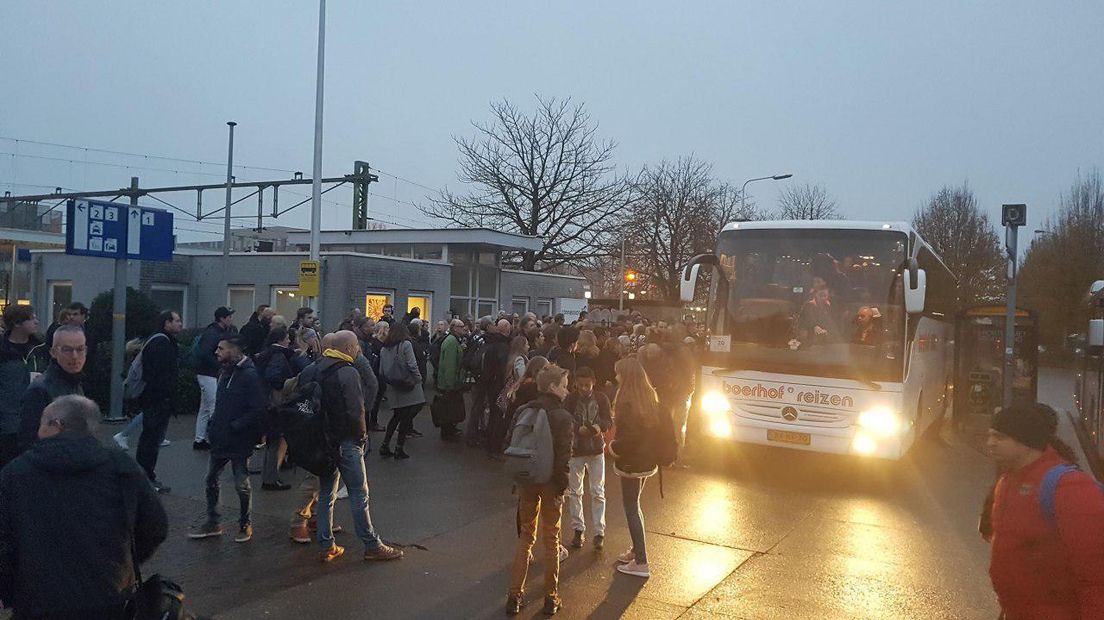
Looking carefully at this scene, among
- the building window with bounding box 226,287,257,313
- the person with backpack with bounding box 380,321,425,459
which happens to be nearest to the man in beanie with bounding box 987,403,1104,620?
the person with backpack with bounding box 380,321,425,459

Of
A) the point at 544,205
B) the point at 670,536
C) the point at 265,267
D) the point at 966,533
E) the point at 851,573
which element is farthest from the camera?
the point at 544,205

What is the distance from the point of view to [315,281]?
55.5 feet

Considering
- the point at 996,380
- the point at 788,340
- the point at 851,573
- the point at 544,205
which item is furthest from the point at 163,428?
the point at 544,205

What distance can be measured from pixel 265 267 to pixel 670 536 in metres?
18.9

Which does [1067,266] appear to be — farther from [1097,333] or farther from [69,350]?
[69,350]

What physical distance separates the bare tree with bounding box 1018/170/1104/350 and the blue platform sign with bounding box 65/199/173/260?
4132 centimetres

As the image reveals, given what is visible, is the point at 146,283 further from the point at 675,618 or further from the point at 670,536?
the point at 675,618

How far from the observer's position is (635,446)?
6.47m

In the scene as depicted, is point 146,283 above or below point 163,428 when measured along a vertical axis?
above

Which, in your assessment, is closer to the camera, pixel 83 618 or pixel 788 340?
pixel 83 618

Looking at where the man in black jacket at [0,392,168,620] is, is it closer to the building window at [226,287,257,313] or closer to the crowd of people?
the crowd of people

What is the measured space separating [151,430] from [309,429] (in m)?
2.79

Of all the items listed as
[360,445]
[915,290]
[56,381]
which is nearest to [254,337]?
[360,445]

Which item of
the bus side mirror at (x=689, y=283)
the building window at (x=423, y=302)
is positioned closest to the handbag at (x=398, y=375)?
the bus side mirror at (x=689, y=283)
